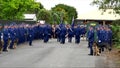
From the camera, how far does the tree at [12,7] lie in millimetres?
70062

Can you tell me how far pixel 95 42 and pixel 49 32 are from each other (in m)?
20.1

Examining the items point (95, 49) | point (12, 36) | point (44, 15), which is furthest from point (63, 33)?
point (44, 15)

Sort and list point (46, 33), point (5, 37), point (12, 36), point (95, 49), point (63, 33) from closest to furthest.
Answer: point (95, 49) → point (5, 37) → point (12, 36) → point (63, 33) → point (46, 33)

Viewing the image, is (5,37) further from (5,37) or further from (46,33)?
(46,33)

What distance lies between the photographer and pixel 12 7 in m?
69.3

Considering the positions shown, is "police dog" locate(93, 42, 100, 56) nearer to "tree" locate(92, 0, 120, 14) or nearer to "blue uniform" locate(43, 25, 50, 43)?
"tree" locate(92, 0, 120, 14)

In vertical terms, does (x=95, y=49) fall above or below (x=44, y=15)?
above

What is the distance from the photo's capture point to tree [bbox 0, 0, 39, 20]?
7006 centimetres

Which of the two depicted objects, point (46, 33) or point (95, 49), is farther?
point (46, 33)

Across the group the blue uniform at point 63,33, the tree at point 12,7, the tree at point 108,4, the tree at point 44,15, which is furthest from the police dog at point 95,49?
the tree at point 44,15

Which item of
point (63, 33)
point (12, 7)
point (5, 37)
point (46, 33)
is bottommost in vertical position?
point (46, 33)

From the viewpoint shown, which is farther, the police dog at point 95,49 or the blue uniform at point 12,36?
the blue uniform at point 12,36

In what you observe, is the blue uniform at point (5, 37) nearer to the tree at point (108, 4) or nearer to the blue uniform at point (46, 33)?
the tree at point (108, 4)

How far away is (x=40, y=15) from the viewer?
77.1 m
